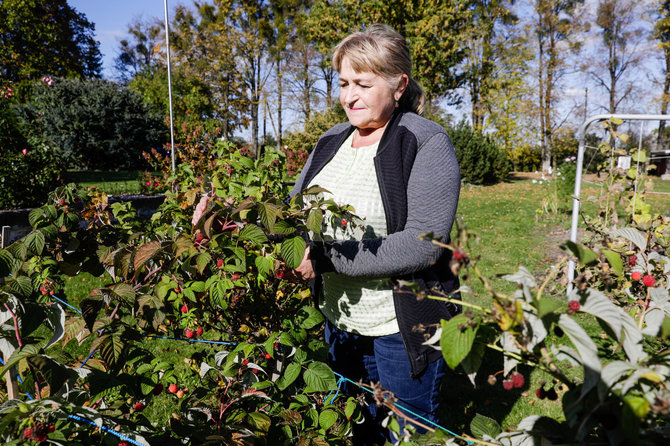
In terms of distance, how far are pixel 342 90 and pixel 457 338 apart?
1320mm

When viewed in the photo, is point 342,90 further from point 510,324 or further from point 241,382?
point 510,324

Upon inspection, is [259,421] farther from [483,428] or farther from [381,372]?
[381,372]

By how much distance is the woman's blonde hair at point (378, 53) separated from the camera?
1652 mm

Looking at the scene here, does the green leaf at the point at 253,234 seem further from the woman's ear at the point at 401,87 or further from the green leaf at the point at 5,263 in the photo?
the woman's ear at the point at 401,87

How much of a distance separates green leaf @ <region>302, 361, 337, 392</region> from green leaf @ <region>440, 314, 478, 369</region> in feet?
2.10

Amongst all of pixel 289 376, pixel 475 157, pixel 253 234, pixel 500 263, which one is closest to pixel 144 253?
pixel 253 234

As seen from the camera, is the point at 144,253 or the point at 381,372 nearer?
the point at 144,253

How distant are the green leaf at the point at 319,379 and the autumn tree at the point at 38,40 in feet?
98.8

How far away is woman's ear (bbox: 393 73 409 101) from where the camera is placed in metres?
1.76

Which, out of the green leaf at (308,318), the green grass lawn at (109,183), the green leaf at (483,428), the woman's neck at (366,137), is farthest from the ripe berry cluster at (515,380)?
the green grass lawn at (109,183)

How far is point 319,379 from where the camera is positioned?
1.27 m

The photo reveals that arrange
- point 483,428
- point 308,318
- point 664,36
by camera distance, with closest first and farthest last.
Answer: point 483,428 < point 308,318 < point 664,36

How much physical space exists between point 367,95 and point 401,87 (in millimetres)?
179

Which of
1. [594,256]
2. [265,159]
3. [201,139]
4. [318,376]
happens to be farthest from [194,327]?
[201,139]
